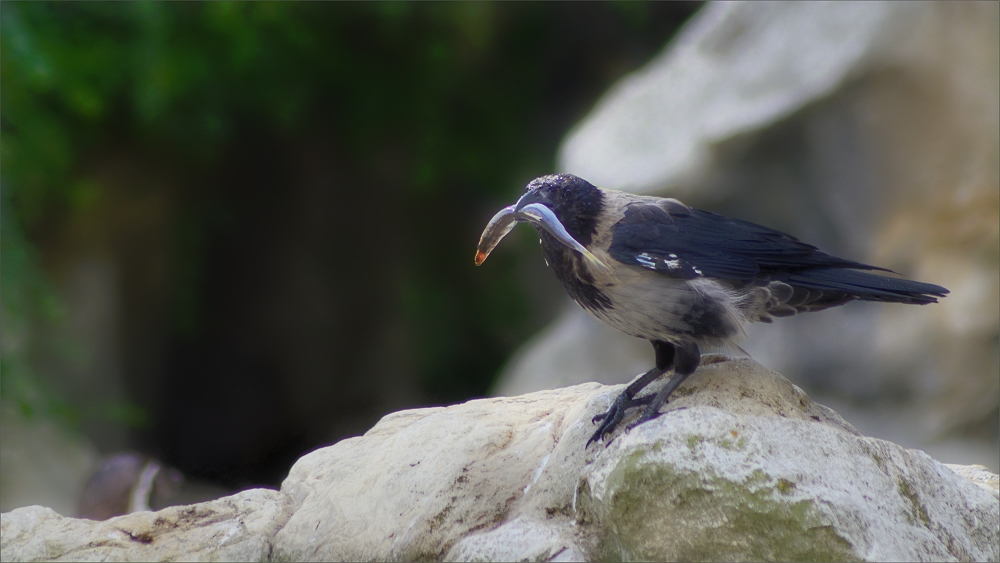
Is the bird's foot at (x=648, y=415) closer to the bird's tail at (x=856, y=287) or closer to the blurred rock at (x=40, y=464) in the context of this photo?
the bird's tail at (x=856, y=287)

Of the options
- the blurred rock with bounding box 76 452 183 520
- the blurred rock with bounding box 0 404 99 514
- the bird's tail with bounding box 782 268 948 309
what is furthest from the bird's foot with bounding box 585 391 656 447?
the blurred rock with bounding box 0 404 99 514

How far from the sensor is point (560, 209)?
3.11m

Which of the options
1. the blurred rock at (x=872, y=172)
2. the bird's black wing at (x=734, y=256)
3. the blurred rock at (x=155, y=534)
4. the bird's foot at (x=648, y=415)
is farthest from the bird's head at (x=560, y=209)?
the blurred rock at (x=872, y=172)

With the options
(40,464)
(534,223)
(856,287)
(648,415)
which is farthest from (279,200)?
(856,287)

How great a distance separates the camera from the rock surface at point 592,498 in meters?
2.36

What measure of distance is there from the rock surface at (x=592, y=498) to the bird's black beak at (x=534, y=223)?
534mm

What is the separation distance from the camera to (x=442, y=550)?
8.92 ft

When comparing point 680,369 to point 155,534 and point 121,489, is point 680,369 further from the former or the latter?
point 121,489

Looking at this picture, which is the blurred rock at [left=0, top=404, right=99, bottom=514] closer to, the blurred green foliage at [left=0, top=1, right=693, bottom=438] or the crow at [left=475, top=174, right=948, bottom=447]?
the blurred green foliage at [left=0, top=1, right=693, bottom=438]

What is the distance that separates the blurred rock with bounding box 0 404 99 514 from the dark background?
33 centimetres

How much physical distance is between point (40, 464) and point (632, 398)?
17.1 feet

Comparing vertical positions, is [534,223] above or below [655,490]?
above

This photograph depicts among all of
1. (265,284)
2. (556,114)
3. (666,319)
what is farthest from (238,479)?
(666,319)

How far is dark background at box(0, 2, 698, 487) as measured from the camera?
21.2ft
